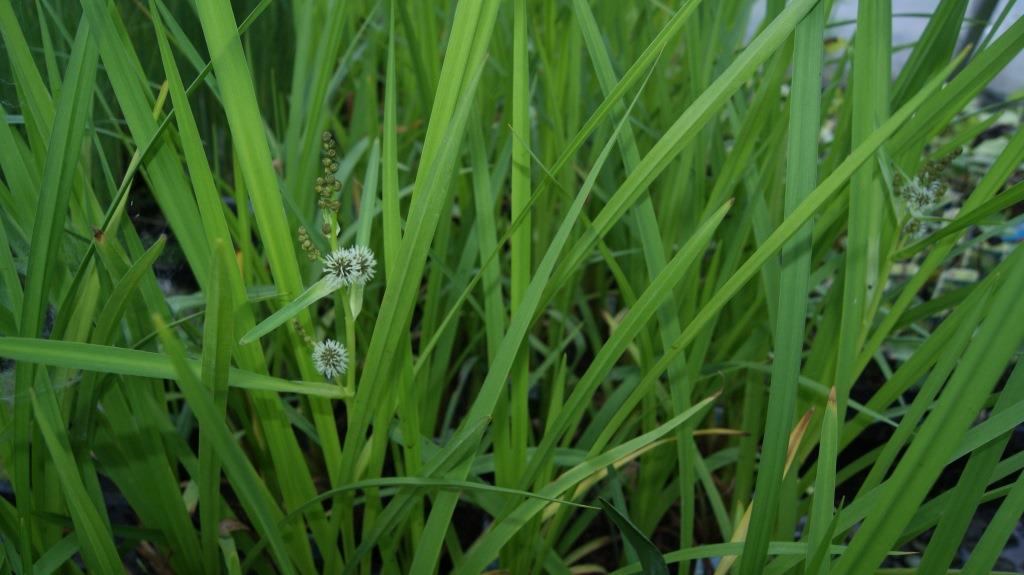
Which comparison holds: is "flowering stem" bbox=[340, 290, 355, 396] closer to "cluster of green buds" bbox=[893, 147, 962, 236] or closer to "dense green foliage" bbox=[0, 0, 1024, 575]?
"dense green foliage" bbox=[0, 0, 1024, 575]

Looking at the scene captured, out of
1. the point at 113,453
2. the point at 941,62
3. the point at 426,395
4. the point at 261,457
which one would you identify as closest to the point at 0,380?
the point at 113,453

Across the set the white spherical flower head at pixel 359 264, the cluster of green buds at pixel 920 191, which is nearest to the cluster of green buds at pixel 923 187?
the cluster of green buds at pixel 920 191

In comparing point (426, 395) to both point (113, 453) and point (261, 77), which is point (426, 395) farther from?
point (261, 77)

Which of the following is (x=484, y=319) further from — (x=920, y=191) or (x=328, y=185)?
(x=920, y=191)

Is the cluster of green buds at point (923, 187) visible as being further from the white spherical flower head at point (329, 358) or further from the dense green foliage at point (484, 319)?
the white spherical flower head at point (329, 358)

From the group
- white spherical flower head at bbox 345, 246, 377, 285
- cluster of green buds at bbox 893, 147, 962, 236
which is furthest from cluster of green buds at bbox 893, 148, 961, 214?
white spherical flower head at bbox 345, 246, 377, 285

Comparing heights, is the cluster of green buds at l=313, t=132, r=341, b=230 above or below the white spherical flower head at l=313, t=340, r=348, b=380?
above

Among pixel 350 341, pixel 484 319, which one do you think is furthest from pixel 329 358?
pixel 484 319
